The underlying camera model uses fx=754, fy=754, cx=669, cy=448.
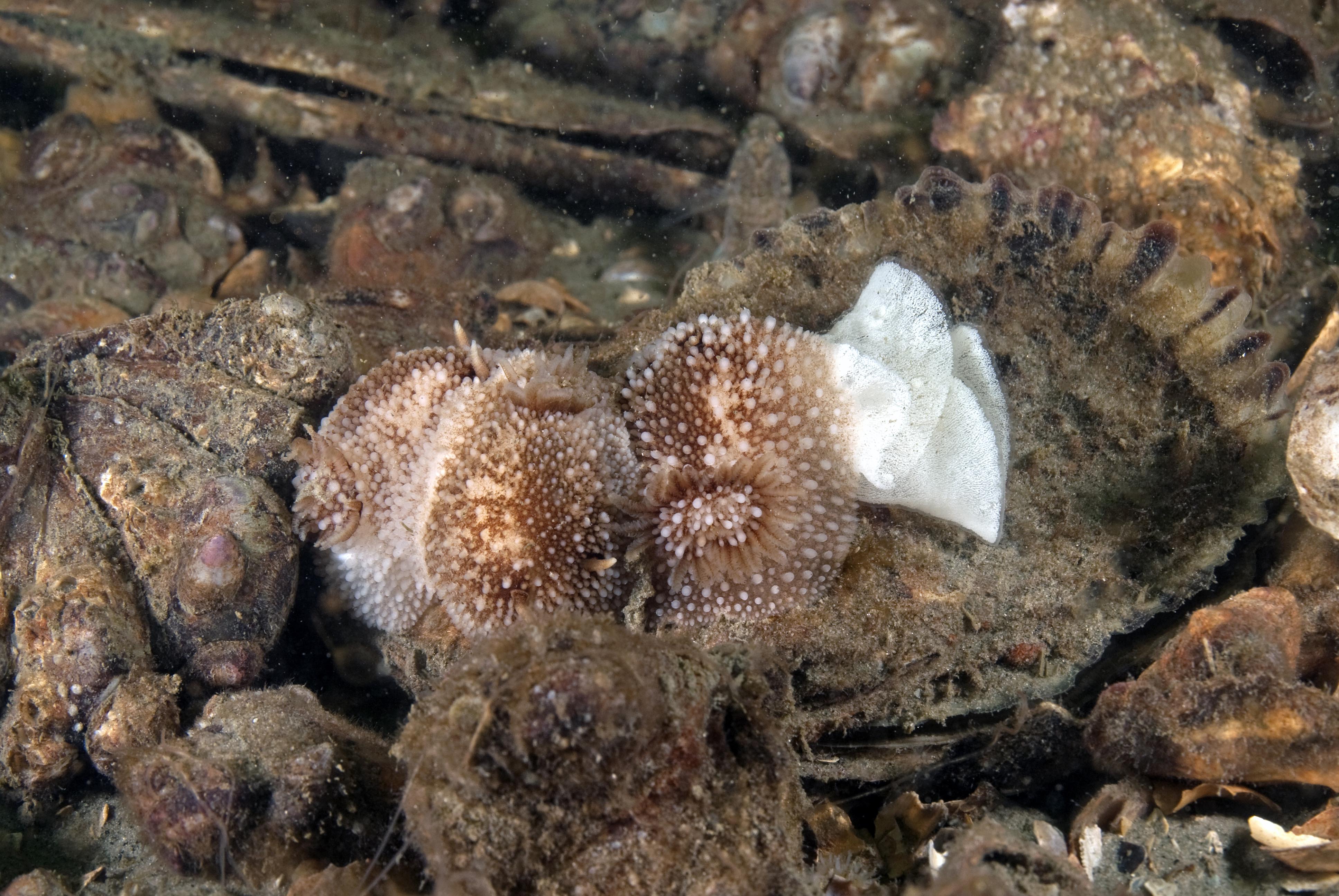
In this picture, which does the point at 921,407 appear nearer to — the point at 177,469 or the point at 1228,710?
the point at 1228,710

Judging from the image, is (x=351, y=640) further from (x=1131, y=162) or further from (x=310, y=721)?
(x=1131, y=162)

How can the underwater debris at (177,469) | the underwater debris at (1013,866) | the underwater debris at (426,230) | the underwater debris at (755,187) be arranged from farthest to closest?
the underwater debris at (755,187), the underwater debris at (426,230), the underwater debris at (177,469), the underwater debris at (1013,866)

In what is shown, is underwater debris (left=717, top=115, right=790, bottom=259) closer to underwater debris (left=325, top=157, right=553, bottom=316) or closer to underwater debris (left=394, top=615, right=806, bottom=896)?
underwater debris (left=325, top=157, right=553, bottom=316)

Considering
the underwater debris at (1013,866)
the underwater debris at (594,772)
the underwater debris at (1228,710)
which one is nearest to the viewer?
the underwater debris at (594,772)

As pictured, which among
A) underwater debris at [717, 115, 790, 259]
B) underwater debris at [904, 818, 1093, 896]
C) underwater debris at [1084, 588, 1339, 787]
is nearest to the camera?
underwater debris at [904, 818, 1093, 896]

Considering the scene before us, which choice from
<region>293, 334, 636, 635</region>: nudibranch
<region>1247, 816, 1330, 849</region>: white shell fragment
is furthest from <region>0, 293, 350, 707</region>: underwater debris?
<region>1247, 816, 1330, 849</region>: white shell fragment

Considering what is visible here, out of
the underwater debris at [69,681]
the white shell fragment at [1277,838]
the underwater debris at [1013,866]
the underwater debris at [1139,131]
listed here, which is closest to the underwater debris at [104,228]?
the underwater debris at [69,681]

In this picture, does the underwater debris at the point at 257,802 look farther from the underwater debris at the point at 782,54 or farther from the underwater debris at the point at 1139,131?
the underwater debris at the point at 782,54
